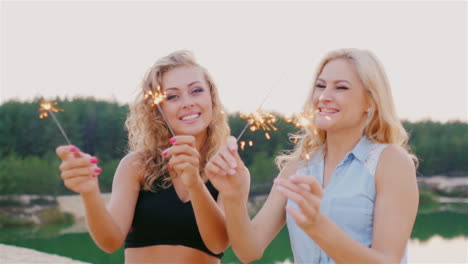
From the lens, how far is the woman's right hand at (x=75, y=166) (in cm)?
262

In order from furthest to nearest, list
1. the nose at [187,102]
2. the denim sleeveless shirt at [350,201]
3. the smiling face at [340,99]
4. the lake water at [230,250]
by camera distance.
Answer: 1. the lake water at [230,250]
2. the nose at [187,102]
3. the smiling face at [340,99]
4. the denim sleeveless shirt at [350,201]

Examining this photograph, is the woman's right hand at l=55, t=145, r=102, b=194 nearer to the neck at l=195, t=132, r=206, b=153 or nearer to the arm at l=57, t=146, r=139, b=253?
the arm at l=57, t=146, r=139, b=253

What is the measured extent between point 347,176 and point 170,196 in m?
1.29

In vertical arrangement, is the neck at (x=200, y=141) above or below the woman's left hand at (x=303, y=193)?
below

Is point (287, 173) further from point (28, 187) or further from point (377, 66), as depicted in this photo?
point (28, 187)

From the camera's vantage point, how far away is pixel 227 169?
2791mm

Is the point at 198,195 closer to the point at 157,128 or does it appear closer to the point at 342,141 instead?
the point at 342,141

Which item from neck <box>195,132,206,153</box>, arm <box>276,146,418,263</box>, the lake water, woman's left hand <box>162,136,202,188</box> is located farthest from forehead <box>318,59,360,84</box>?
the lake water

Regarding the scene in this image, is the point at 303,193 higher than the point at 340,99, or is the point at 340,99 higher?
the point at 340,99

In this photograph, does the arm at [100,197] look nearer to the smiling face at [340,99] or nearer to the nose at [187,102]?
the nose at [187,102]

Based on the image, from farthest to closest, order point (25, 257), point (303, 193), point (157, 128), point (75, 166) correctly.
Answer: point (25, 257) → point (157, 128) → point (75, 166) → point (303, 193)

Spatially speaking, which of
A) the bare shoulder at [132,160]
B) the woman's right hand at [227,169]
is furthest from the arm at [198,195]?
the bare shoulder at [132,160]

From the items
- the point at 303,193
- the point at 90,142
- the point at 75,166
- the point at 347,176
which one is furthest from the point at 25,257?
the point at 90,142

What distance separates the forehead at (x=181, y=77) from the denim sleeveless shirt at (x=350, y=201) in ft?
3.85
